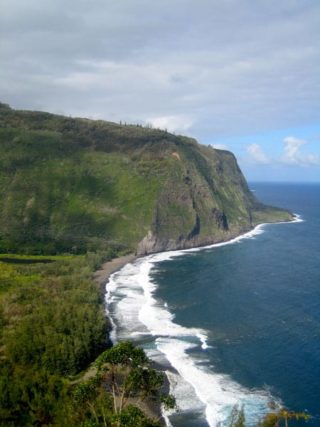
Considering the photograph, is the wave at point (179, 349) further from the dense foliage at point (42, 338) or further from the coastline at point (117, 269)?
the dense foliage at point (42, 338)

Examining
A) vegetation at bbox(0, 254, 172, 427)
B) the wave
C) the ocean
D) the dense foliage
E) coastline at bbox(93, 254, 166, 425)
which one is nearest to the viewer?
vegetation at bbox(0, 254, 172, 427)

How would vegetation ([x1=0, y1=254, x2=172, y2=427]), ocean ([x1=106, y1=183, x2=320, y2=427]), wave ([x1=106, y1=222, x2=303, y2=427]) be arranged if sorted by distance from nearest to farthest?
vegetation ([x1=0, y1=254, x2=172, y2=427])
wave ([x1=106, y1=222, x2=303, y2=427])
ocean ([x1=106, y1=183, x2=320, y2=427])

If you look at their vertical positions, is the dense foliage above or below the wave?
above

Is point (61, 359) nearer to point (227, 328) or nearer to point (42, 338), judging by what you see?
point (42, 338)

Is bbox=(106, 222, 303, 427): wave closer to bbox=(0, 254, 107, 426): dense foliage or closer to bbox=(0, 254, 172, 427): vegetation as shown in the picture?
bbox=(0, 254, 172, 427): vegetation

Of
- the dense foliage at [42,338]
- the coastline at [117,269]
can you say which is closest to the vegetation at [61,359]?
the dense foliage at [42,338]

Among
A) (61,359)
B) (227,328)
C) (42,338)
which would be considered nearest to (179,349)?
(227,328)

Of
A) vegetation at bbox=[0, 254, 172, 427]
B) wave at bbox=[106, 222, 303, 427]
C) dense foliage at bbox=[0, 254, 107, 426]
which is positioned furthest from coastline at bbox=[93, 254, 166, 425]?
dense foliage at bbox=[0, 254, 107, 426]
